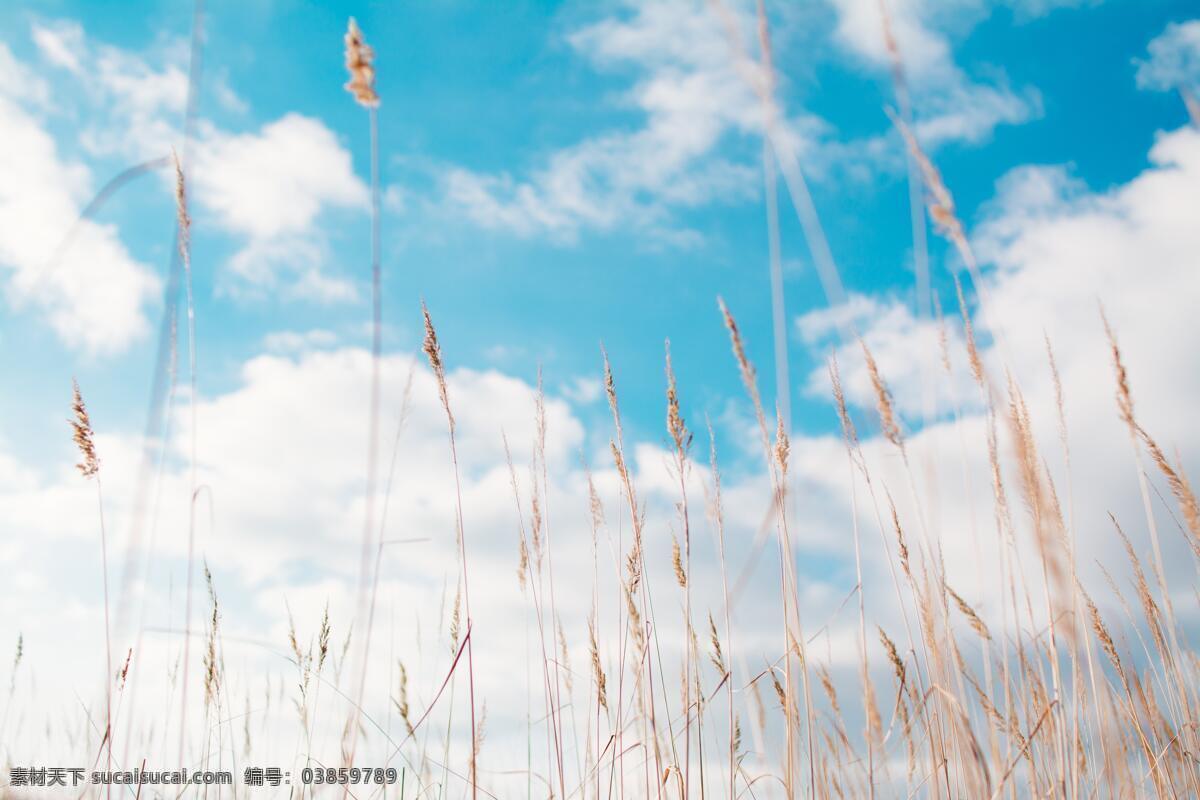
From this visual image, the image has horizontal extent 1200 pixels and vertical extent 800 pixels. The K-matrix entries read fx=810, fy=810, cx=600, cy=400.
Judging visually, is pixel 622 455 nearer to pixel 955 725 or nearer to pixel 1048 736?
pixel 955 725

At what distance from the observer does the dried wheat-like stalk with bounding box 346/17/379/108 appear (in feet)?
4.76

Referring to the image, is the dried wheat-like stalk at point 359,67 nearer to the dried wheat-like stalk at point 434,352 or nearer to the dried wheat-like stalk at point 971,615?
the dried wheat-like stalk at point 434,352

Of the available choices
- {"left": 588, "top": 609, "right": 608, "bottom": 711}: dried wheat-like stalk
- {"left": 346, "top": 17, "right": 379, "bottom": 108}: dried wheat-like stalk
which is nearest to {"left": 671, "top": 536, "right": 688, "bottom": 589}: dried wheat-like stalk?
{"left": 588, "top": 609, "right": 608, "bottom": 711}: dried wheat-like stalk

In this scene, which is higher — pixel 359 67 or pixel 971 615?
pixel 359 67

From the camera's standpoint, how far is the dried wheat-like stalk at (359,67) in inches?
57.1

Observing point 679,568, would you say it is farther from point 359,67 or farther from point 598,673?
point 359,67

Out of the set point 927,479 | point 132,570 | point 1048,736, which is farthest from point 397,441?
point 1048,736

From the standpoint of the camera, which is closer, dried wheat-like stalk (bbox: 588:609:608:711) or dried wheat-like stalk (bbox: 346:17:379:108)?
dried wheat-like stalk (bbox: 346:17:379:108)

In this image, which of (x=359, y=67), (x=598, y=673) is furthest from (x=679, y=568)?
(x=359, y=67)

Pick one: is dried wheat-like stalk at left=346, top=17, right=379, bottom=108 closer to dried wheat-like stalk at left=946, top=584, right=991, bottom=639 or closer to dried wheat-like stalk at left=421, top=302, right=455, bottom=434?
dried wheat-like stalk at left=421, top=302, right=455, bottom=434

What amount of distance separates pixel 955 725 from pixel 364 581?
48.5 inches

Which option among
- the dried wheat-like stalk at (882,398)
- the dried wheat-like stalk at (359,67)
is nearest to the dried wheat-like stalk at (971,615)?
the dried wheat-like stalk at (882,398)

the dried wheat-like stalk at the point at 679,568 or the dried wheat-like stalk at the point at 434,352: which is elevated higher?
the dried wheat-like stalk at the point at 434,352

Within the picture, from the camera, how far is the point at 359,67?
4.76ft
